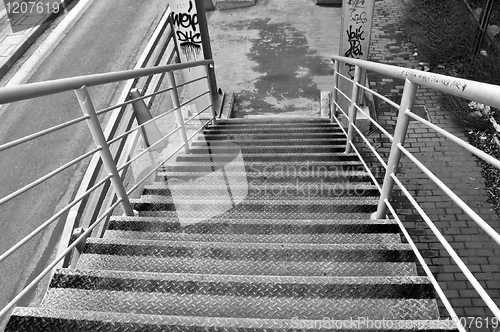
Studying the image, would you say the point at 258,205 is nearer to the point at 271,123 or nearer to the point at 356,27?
the point at 271,123

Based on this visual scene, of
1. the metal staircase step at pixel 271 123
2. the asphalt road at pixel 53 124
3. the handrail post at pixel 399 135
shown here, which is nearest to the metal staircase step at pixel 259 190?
the handrail post at pixel 399 135

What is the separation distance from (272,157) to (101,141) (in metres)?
2.36

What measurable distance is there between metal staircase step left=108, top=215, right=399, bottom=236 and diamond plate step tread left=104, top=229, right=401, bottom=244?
8cm

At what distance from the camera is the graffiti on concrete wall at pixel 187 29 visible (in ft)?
20.2

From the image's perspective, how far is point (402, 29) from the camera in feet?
31.8

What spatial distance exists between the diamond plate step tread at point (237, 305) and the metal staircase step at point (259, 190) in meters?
1.47

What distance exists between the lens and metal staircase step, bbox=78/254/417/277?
2023 mm

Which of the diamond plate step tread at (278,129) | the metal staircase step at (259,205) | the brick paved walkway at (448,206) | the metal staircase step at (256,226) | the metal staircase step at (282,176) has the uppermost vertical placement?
the metal staircase step at (256,226)

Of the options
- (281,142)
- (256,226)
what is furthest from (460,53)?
(256,226)

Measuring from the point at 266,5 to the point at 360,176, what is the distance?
10.0 metres

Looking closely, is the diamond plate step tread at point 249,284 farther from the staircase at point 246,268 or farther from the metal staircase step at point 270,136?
the metal staircase step at point 270,136

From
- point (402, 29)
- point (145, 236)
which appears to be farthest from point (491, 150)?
point (145, 236)

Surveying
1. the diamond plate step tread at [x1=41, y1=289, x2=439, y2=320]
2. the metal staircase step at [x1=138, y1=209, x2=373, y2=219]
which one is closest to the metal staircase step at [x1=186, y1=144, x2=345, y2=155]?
the metal staircase step at [x1=138, y1=209, x2=373, y2=219]

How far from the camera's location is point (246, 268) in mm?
2090
